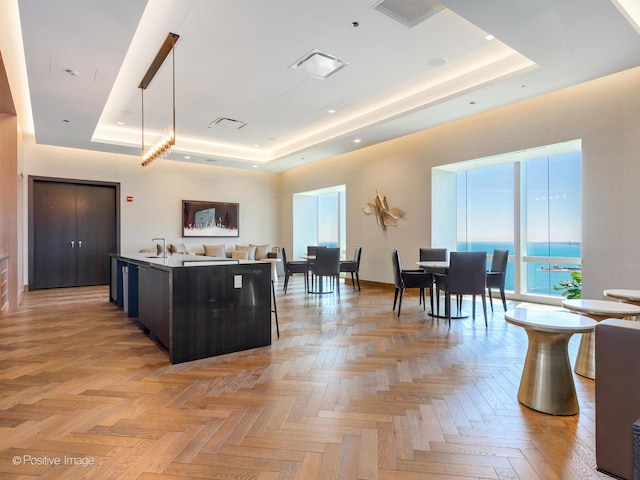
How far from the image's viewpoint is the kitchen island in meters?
3.20

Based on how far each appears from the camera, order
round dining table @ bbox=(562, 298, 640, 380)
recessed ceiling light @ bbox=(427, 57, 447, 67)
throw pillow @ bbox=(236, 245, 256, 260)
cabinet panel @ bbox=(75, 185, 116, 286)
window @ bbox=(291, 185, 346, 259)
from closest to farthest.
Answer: round dining table @ bbox=(562, 298, 640, 380) → recessed ceiling light @ bbox=(427, 57, 447, 67) → cabinet panel @ bbox=(75, 185, 116, 286) → throw pillow @ bbox=(236, 245, 256, 260) → window @ bbox=(291, 185, 346, 259)

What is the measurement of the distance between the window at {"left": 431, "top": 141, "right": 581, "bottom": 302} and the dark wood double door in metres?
7.46

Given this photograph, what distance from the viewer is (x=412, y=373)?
2953mm

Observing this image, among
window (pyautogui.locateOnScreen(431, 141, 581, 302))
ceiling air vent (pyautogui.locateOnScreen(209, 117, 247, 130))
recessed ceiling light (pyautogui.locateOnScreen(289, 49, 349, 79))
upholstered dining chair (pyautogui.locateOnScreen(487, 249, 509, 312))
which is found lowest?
upholstered dining chair (pyautogui.locateOnScreen(487, 249, 509, 312))

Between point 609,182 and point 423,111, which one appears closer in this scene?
point 609,182

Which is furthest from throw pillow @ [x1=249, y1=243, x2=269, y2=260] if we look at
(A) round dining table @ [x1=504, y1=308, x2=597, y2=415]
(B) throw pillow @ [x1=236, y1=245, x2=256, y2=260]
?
(A) round dining table @ [x1=504, y1=308, x2=597, y2=415]

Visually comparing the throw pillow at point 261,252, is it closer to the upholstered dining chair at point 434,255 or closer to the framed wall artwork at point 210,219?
the framed wall artwork at point 210,219

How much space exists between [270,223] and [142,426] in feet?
30.0

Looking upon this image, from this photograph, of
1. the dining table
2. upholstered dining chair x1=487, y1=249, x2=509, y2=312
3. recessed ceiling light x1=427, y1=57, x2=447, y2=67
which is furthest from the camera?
upholstered dining chair x1=487, y1=249, x2=509, y2=312

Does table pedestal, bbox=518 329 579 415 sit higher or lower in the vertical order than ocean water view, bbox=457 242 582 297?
lower

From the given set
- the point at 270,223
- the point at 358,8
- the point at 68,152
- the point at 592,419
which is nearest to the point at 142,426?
the point at 592,419

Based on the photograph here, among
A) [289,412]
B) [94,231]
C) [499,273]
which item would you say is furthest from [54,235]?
[499,273]

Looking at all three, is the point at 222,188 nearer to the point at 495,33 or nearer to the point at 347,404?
the point at 495,33

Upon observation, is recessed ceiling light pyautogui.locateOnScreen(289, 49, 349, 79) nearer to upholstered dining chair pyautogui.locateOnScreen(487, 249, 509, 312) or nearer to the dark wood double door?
upholstered dining chair pyautogui.locateOnScreen(487, 249, 509, 312)
